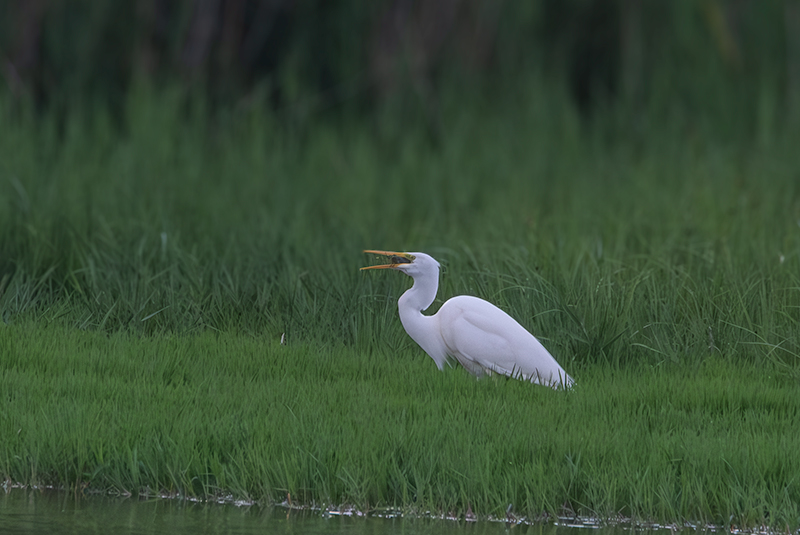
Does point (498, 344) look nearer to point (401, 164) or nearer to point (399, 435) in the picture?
point (399, 435)

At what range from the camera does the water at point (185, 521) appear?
3705 millimetres

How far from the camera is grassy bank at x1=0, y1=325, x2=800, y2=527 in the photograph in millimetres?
4035

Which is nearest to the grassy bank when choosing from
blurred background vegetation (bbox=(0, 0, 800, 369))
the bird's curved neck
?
the bird's curved neck

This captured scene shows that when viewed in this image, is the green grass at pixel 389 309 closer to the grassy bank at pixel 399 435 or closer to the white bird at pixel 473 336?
the grassy bank at pixel 399 435

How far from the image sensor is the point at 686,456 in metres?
4.22

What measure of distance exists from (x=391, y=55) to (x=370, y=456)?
851cm

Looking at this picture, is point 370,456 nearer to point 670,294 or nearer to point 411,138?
point 670,294

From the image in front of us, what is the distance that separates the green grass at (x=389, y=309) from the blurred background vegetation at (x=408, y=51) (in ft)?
1.67

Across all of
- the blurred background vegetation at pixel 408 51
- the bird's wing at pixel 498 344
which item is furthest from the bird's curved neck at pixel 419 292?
the blurred background vegetation at pixel 408 51

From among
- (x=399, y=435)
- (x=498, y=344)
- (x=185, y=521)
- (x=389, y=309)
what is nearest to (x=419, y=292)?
(x=498, y=344)

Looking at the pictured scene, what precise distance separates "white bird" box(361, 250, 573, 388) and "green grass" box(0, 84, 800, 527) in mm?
135

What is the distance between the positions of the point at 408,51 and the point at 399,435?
8.08 meters

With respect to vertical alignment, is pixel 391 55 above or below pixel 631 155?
above

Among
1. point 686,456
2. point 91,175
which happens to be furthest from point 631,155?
point 686,456
